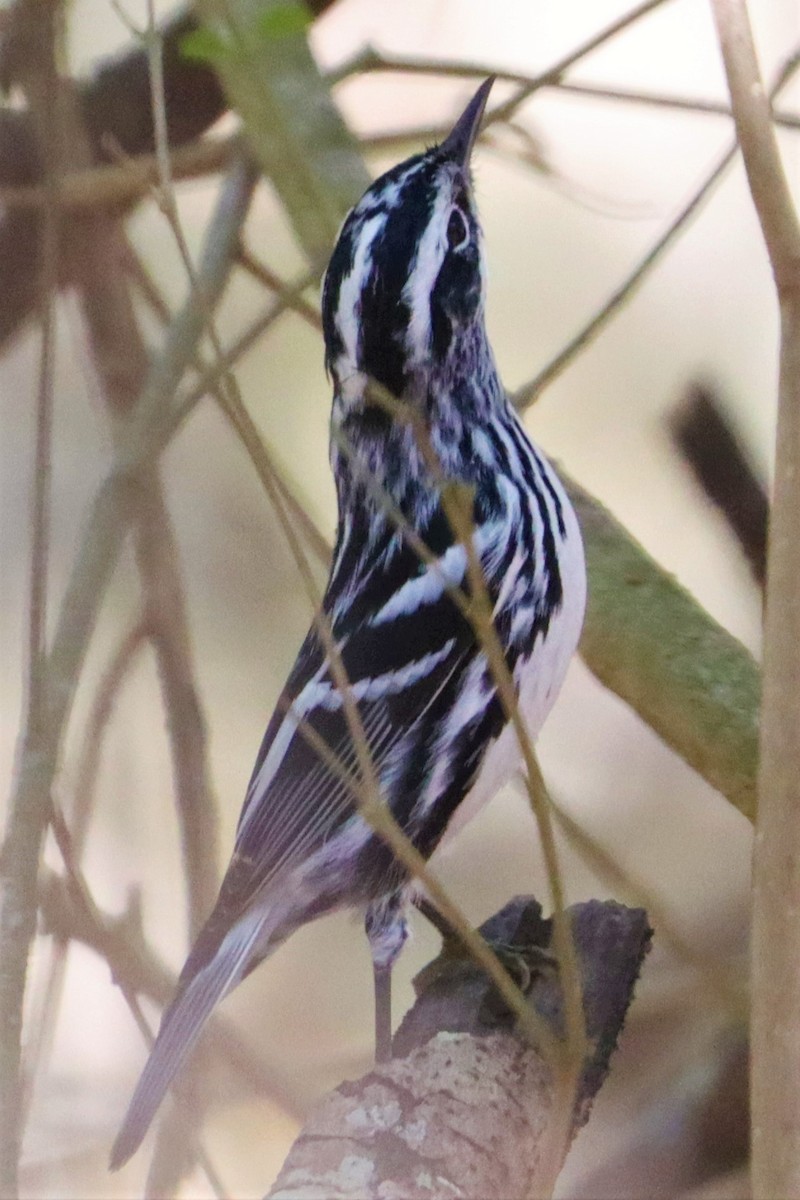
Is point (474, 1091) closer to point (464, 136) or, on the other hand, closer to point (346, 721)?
point (346, 721)

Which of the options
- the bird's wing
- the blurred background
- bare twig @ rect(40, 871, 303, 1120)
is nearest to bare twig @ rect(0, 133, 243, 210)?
the blurred background

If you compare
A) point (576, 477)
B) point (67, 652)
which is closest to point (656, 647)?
point (576, 477)

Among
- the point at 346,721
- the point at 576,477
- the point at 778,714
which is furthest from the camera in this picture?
the point at 576,477

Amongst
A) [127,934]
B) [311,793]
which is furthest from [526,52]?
[127,934]

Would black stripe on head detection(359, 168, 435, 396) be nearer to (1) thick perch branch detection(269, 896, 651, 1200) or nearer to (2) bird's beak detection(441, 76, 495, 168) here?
(2) bird's beak detection(441, 76, 495, 168)

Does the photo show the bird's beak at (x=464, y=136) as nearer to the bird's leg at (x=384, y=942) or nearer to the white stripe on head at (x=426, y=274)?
the white stripe on head at (x=426, y=274)

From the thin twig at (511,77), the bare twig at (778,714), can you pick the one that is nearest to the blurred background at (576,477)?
the thin twig at (511,77)
